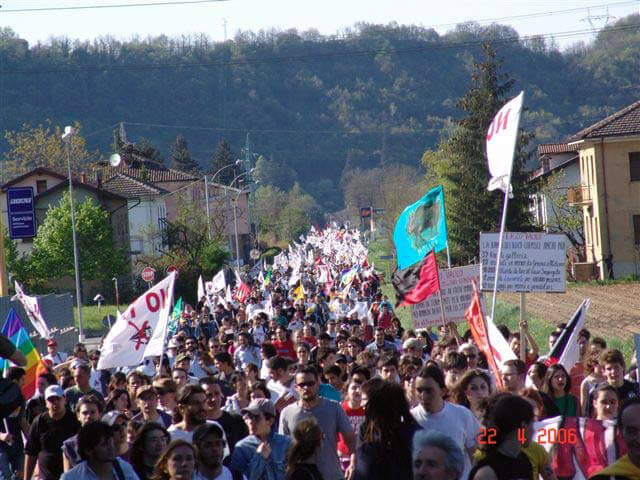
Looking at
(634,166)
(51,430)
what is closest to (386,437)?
(51,430)

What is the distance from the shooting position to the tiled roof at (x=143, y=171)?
109 metres

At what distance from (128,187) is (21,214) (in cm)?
6029

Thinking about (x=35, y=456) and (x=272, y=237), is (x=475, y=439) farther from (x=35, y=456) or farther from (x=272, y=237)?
(x=272, y=237)

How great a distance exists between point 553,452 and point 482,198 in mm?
63197

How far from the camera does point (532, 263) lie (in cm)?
1467

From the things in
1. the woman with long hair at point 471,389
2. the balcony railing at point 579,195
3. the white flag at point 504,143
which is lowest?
the woman with long hair at point 471,389

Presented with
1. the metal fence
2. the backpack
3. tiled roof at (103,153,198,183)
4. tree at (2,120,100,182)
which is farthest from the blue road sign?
tree at (2,120,100,182)

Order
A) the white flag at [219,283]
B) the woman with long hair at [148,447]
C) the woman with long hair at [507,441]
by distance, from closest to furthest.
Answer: the woman with long hair at [507,441] < the woman with long hair at [148,447] < the white flag at [219,283]

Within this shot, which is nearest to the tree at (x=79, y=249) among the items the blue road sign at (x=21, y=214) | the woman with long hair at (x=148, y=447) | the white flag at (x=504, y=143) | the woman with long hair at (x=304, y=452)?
the blue road sign at (x=21, y=214)

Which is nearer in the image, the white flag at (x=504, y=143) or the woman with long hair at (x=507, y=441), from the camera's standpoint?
the woman with long hair at (x=507, y=441)

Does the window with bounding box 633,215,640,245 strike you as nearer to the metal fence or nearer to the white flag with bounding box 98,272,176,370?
the metal fence

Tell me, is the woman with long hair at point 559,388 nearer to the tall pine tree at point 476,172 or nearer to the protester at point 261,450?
the protester at point 261,450

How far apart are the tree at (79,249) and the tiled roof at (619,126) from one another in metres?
27.7

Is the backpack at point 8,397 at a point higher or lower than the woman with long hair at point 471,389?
higher
